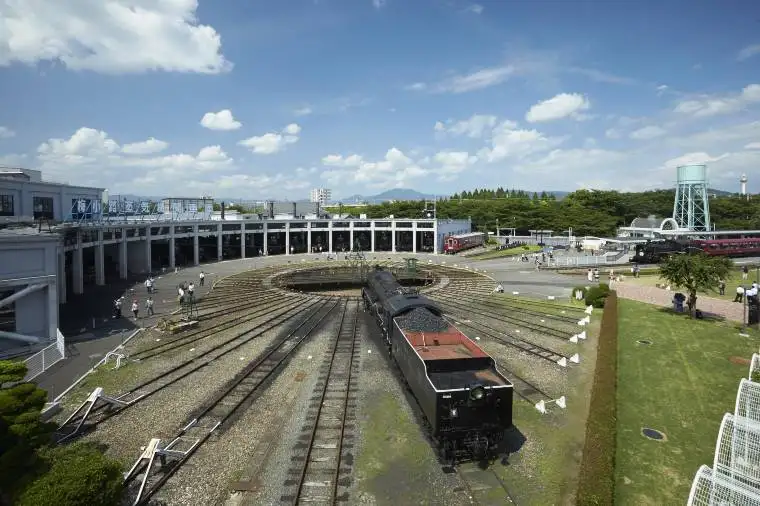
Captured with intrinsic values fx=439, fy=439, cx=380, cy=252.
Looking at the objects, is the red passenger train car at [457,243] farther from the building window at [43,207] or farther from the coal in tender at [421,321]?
the coal in tender at [421,321]

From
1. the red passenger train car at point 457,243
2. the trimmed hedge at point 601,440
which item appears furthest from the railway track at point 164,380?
the red passenger train car at point 457,243

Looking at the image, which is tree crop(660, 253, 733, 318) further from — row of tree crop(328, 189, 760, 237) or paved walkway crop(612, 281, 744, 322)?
row of tree crop(328, 189, 760, 237)

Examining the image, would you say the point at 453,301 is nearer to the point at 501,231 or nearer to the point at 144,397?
the point at 144,397

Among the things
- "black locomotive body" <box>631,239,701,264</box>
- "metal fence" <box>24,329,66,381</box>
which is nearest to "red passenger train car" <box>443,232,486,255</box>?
"black locomotive body" <box>631,239,701,264</box>

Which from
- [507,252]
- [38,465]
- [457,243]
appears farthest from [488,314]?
[507,252]

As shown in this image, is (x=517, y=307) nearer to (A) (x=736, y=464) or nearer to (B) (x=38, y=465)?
(A) (x=736, y=464)

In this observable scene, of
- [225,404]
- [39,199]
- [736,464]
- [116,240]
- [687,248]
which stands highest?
[39,199]
